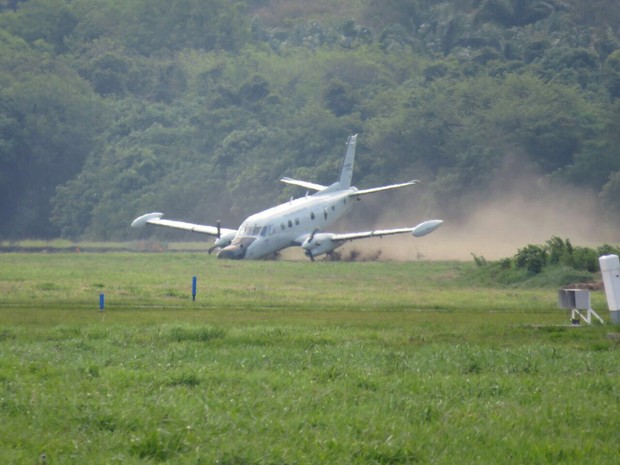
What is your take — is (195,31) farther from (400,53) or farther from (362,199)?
(362,199)

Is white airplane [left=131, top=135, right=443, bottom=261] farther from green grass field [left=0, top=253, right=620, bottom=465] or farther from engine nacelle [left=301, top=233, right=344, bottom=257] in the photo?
green grass field [left=0, top=253, right=620, bottom=465]

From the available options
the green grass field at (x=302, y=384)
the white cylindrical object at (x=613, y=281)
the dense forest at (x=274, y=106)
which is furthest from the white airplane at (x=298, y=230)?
the white cylindrical object at (x=613, y=281)

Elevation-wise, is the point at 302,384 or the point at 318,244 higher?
the point at 318,244

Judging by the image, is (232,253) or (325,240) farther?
(325,240)

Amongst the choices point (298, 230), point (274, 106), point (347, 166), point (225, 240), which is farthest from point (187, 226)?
point (274, 106)

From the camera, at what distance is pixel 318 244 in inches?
1848

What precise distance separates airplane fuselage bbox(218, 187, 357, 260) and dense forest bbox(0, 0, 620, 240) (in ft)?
45.6

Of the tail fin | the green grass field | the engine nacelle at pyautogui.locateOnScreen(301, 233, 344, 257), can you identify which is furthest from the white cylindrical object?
the tail fin

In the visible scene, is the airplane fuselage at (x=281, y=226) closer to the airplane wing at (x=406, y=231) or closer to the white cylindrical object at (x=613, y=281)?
the airplane wing at (x=406, y=231)

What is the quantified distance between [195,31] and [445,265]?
6371 centimetres

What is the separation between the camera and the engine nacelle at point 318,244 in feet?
153

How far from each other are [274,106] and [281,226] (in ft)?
122

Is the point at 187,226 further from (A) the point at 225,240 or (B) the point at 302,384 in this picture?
(B) the point at 302,384

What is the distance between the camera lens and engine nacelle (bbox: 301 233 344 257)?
46.7m
